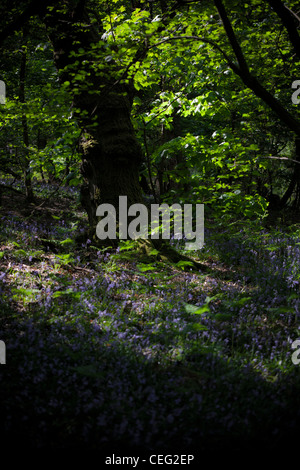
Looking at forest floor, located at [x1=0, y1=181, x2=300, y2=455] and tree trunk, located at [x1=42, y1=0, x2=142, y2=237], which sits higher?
tree trunk, located at [x1=42, y1=0, x2=142, y2=237]

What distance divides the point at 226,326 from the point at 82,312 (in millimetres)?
1647

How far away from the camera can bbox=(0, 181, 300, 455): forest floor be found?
7.55 ft

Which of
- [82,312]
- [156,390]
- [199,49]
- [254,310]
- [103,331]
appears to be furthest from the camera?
[199,49]

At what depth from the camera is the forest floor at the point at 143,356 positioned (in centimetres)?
230

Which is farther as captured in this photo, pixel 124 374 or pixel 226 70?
pixel 226 70

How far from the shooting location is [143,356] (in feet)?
9.93

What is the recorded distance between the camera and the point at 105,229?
18.6 ft

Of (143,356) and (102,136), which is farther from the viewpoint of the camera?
(102,136)

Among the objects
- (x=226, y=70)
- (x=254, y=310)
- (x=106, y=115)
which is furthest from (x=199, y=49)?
(x=254, y=310)

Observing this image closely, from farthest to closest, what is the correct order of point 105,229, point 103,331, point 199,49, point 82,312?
point 105,229 < point 199,49 < point 82,312 < point 103,331

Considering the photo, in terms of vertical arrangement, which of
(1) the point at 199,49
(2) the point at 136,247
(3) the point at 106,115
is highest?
(1) the point at 199,49

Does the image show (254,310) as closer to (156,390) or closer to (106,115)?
(156,390)

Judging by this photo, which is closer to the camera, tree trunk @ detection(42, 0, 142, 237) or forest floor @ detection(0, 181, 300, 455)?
forest floor @ detection(0, 181, 300, 455)

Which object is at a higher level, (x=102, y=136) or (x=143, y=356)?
(x=102, y=136)
